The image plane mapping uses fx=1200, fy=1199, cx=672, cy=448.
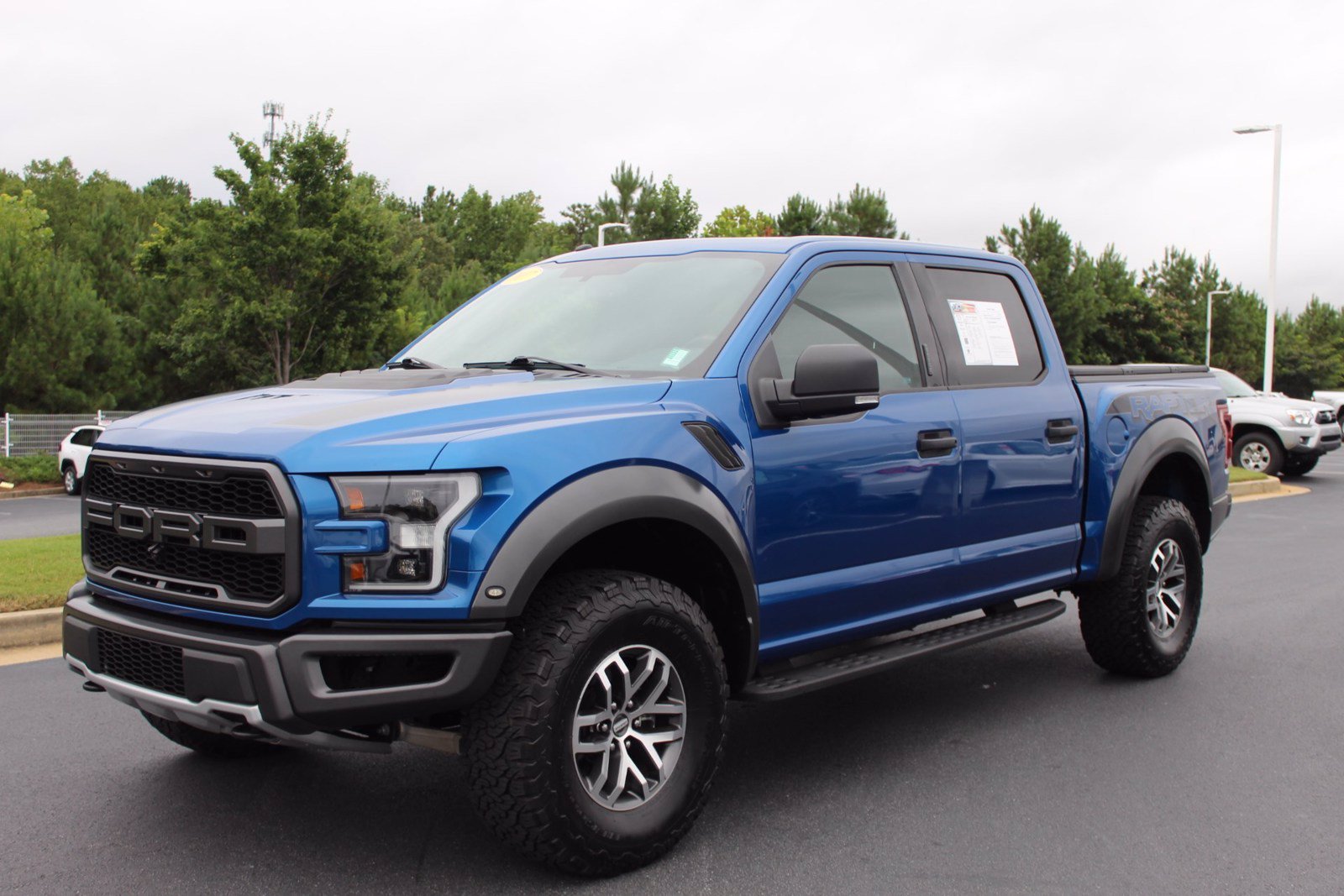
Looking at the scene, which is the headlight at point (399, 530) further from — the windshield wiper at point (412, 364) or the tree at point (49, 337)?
the tree at point (49, 337)

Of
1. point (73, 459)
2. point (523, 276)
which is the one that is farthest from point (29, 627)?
point (73, 459)

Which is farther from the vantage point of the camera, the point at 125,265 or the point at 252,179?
the point at 125,265

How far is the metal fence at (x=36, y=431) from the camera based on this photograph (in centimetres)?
2425

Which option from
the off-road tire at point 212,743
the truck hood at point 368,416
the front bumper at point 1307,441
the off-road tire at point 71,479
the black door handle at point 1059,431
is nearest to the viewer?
the truck hood at point 368,416

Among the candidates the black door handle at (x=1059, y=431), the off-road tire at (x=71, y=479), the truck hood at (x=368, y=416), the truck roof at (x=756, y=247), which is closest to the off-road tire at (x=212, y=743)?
the truck hood at (x=368, y=416)

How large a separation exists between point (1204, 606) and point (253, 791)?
633 centimetres

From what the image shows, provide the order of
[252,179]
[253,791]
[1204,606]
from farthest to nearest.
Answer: [252,179]
[1204,606]
[253,791]

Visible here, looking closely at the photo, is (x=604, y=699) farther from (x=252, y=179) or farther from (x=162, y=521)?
(x=252, y=179)

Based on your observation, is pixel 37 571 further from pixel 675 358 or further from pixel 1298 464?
pixel 1298 464

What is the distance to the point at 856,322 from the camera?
15.0 ft

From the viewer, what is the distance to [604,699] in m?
3.44

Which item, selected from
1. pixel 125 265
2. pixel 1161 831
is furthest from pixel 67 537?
pixel 125 265

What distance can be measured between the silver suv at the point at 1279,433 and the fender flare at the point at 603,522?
55.0 ft

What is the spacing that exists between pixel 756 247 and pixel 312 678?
2.36m
